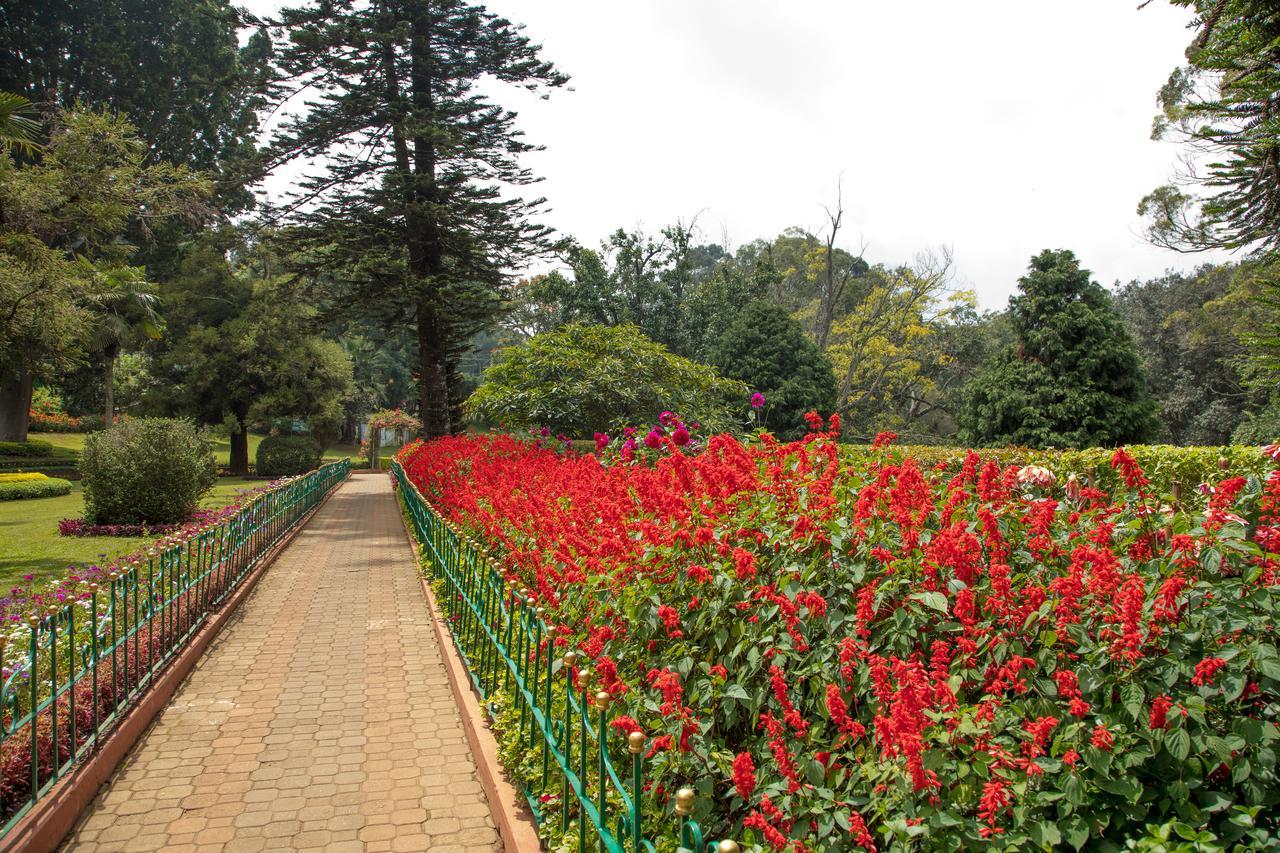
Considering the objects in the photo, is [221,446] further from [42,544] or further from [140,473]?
[42,544]

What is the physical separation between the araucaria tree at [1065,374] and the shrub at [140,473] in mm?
16932

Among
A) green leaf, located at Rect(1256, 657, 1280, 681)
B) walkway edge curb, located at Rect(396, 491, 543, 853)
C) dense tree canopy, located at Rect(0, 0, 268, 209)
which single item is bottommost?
walkway edge curb, located at Rect(396, 491, 543, 853)

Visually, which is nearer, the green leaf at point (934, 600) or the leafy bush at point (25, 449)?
the green leaf at point (934, 600)

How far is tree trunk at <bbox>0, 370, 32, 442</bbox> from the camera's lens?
25625mm

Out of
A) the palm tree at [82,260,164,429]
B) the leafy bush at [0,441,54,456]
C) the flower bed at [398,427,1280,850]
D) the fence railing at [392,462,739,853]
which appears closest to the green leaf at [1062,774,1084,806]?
the flower bed at [398,427,1280,850]

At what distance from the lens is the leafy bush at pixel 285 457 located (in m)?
26.2

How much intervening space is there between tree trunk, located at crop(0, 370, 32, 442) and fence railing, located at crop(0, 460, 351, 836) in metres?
24.3

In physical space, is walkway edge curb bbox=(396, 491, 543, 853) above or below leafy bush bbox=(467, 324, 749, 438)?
below

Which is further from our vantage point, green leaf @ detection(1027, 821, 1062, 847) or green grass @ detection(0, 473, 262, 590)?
green grass @ detection(0, 473, 262, 590)

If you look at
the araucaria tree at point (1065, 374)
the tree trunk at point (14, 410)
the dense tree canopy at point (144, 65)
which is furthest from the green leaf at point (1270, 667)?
the tree trunk at point (14, 410)

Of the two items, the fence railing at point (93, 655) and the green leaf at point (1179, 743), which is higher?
the green leaf at point (1179, 743)

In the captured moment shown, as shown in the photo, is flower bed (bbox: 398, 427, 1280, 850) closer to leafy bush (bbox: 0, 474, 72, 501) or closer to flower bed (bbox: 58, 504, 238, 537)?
flower bed (bbox: 58, 504, 238, 537)

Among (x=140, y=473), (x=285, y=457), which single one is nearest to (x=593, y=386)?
(x=140, y=473)

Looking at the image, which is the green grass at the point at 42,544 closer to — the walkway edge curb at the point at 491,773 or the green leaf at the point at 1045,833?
the walkway edge curb at the point at 491,773
